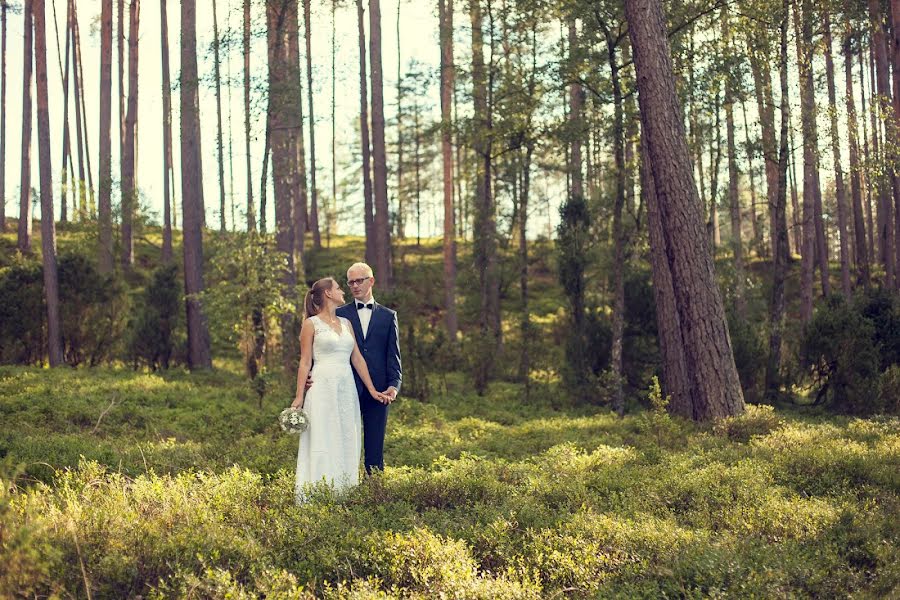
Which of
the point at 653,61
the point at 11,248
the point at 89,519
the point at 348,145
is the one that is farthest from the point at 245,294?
the point at 348,145

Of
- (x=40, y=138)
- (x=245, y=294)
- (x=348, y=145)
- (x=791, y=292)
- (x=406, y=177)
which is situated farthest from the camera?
(x=348, y=145)

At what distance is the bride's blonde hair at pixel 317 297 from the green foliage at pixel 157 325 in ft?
41.4

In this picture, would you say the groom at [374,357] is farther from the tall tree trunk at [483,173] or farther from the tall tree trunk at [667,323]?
the tall tree trunk at [483,173]

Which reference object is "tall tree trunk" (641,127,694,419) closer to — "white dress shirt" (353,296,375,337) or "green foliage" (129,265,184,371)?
"white dress shirt" (353,296,375,337)

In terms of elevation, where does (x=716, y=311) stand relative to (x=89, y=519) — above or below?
above

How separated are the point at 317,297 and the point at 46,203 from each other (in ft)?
44.4

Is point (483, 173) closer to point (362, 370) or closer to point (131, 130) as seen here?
point (131, 130)

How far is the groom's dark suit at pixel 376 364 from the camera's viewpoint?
716 cm

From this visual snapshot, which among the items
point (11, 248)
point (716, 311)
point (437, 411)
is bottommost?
point (437, 411)

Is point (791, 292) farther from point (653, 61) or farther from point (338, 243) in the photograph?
point (653, 61)

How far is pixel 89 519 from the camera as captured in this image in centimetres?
496

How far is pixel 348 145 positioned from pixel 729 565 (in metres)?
43.7

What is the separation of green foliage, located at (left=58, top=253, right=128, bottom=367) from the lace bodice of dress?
503 inches

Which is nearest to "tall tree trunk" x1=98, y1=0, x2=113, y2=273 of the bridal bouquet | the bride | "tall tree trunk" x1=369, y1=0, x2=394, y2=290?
"tall tree trunk" x1=369, y1=0, x2=394, y2=290
